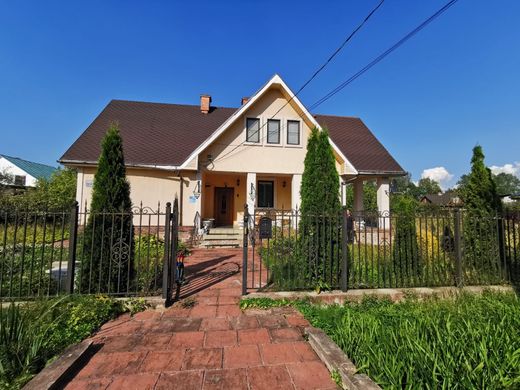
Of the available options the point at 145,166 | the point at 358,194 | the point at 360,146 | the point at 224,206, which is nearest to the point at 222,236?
the point at 224,206

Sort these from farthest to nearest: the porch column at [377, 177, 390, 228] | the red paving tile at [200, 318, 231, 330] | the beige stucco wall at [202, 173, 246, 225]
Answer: the beige stucco wall at [202, 173, 246, 225] → the porch column at [377, 177, 390, 228] → the red paving tile at [200, 318, 231, 330]

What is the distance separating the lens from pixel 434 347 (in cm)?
258

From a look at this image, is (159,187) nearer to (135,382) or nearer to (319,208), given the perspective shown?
(319,208)

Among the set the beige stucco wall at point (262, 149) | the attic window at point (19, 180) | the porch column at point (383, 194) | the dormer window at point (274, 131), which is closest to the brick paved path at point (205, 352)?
the beige stucco wall at point (262, 149)

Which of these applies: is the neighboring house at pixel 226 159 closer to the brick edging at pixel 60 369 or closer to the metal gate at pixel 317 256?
the metal gate at pixel 317 256

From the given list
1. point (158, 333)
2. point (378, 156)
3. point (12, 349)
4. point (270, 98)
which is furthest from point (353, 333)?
point (378, 156)

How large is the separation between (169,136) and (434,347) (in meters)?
14.3

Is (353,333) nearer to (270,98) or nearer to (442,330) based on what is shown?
(442,330)

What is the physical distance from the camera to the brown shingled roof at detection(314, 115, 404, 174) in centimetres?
1419

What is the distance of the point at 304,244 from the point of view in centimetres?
522

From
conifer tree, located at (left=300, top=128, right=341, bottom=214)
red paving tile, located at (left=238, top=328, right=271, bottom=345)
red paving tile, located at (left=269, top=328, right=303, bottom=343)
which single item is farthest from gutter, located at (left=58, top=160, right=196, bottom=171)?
red paving tile, located at (left=269, top=328, right=303, bottom=343)

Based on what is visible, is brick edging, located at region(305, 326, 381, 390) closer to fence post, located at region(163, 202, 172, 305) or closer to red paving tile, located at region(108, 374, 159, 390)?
red paving tile, located at region(108, 374, 159, 390)

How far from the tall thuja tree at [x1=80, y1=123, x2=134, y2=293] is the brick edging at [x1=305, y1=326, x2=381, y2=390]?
129 inches

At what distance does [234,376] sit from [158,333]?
4.86 feet
